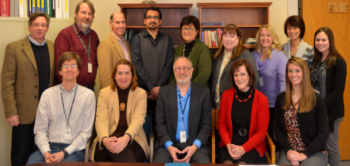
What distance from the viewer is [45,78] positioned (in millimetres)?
3064

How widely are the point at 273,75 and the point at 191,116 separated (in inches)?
45.4

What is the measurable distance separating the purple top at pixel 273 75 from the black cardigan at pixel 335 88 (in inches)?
18.7

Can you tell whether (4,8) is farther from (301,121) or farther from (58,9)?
(301,121)

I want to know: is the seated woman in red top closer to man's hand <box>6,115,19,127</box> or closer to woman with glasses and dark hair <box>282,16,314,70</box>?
woman with glasses and dark hair <box>282,16,314,70</box>

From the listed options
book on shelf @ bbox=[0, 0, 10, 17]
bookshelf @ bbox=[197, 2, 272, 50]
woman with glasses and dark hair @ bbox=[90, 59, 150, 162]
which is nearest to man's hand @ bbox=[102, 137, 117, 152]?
woman with glasses and dark hair @ bbox=[90, 59, 150, 162]

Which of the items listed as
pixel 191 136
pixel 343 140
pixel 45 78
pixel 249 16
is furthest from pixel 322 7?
pixel 45 78

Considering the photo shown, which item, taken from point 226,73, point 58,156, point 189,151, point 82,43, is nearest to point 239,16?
point 226,73

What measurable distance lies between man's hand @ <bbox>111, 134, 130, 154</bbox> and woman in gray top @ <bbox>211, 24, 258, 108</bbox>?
117 centimetres

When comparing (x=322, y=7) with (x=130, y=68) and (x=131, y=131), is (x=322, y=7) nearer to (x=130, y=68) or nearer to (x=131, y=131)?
(x=130, y=68)

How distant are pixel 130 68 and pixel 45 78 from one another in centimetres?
104

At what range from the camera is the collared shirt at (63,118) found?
2.60 m

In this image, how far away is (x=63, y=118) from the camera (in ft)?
8.66

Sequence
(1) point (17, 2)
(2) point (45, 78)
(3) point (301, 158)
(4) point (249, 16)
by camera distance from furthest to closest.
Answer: (4) point (249, 16)
(1) point (17, 2)
(2) point (45, 78)
(3) point (301, 158)

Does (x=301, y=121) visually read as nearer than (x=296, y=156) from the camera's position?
No
